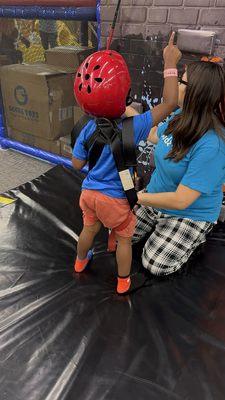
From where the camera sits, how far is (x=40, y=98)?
130 inches

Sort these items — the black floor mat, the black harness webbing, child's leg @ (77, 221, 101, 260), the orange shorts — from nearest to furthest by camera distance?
the black floor mat → the black harness webbing → the orange shorts → child's leg @ (77, 221, 101, 260)

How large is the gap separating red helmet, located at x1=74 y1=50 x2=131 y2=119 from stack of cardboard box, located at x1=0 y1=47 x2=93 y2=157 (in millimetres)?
1893

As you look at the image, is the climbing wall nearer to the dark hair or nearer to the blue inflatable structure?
the blue inflatable structure

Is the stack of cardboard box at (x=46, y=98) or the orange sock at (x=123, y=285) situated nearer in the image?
the orange sock at (x=123, y=285)

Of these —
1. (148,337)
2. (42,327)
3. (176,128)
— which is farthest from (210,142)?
(42,327)

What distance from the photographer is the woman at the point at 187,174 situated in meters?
1.53

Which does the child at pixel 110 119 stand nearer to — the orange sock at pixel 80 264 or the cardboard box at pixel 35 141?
the orange sock at pixel 80 264

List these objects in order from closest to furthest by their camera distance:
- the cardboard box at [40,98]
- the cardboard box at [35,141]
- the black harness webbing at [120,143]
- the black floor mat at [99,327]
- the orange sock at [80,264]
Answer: the black floor mat at [99,327] < the black harness webbing at [120,143] < the orange sock at [80,264] < the cardboard box at [40,98] < the cardboard box at [35,141]

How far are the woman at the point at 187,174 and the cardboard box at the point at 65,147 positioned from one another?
4.56 feet

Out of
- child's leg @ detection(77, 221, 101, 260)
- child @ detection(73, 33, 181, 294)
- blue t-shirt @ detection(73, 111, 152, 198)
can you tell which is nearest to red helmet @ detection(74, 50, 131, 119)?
child @ detection(73, 33, 181, 294)

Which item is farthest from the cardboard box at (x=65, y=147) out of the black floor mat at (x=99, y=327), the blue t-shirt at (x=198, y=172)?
the blue t-shirt at (x=198, y=172)

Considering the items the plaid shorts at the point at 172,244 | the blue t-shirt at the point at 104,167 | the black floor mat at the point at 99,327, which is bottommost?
the black floor mat at the point at 99,327

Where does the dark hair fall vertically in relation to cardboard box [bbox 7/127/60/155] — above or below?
above

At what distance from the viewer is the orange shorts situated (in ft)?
5.20
